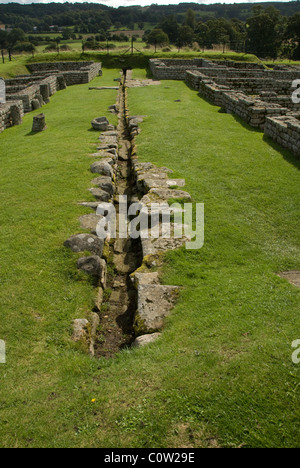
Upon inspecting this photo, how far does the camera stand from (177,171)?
1079 centimetres

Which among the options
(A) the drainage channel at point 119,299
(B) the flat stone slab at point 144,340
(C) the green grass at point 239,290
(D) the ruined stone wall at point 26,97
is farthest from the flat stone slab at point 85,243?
(D) the ruined stone wall at point 26,97

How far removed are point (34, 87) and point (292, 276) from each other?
22.9 m

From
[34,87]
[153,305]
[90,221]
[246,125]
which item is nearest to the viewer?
[153,305]

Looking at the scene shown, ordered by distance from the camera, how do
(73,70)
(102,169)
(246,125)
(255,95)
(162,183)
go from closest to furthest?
1. (162,183)
2. (102,169)
3. (246,125)
4. (255,95)
5. (73,70)

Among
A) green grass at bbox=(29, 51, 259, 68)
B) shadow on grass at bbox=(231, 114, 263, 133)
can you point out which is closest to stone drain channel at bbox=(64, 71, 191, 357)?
shadow on grass at bbox=(231, 114, 263, 133)

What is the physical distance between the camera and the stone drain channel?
554 cm

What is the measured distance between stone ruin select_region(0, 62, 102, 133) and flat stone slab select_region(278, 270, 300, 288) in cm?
1639

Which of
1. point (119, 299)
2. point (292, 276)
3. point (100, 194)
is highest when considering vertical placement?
point (100, 194)

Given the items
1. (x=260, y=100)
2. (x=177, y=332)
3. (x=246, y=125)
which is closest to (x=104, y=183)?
(x=177, y=332)

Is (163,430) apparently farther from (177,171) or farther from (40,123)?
(40,123)

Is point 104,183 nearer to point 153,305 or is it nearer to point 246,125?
point 153,305

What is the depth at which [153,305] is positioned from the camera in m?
5.73

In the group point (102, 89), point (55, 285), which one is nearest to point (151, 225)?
point (55, 285)

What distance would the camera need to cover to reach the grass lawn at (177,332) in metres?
3.64
